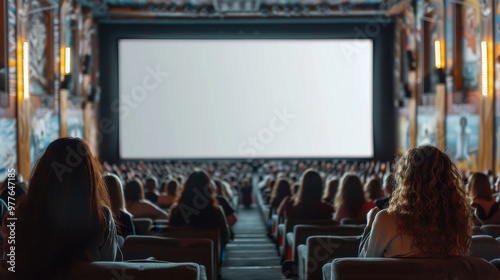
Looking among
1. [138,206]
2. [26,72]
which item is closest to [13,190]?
[138,206]

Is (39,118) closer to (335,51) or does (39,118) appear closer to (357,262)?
(335,51)

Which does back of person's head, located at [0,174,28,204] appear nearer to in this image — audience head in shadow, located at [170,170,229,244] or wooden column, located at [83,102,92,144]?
audience head in shadow, located at [170,170,229,244]

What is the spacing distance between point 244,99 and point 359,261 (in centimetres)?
1952

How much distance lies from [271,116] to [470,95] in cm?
786

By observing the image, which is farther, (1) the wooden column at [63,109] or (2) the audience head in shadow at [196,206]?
(1) the wooden column at [63,109]

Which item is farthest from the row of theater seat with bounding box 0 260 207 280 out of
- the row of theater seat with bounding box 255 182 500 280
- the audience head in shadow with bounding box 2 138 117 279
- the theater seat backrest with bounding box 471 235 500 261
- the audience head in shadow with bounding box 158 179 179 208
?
the audience head in shadow with bounding box 158 179 179 208

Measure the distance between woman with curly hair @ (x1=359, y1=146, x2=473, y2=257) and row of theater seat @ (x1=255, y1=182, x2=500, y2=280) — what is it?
0.51 feet

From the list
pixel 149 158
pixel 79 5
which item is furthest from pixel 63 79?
pixel 149 158

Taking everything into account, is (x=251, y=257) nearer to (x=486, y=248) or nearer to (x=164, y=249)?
(x=164, y=249)

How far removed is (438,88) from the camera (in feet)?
Answer: 57.5

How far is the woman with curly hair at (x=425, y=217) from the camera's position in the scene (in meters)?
2.99

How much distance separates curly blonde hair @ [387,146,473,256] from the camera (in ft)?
9.81

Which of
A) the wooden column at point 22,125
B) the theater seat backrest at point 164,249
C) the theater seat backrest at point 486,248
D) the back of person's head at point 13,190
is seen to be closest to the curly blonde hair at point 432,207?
the theater seat backrest at point 486,248

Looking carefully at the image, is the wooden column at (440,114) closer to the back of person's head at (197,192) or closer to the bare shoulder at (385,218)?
the back of person's head at (197,192)
